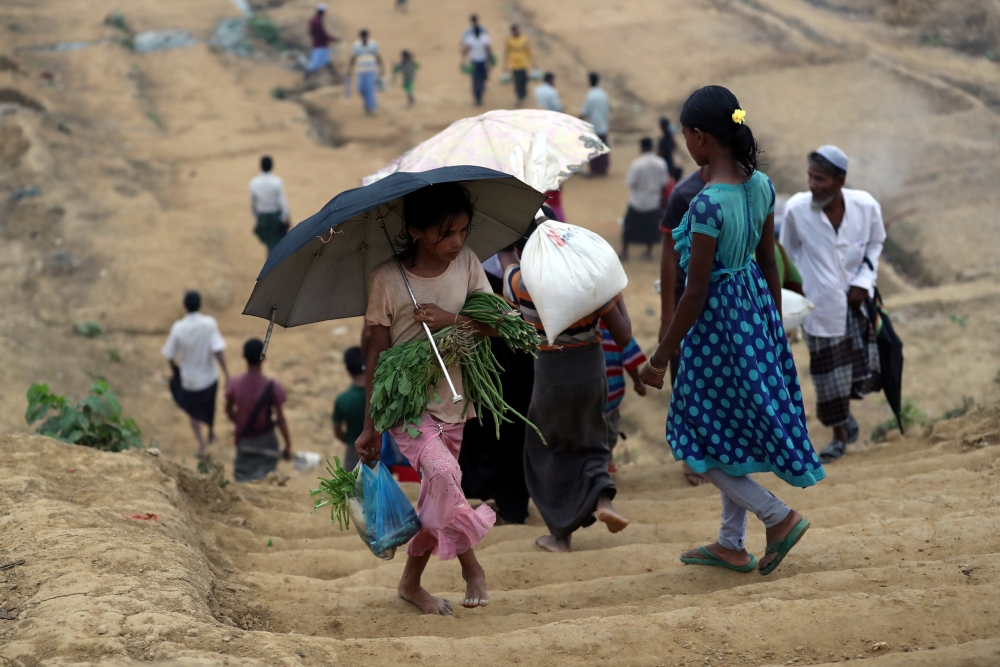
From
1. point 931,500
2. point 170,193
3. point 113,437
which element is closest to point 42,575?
point 113,437

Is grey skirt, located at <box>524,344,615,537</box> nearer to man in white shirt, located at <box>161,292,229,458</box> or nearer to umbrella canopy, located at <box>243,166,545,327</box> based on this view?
umbrella canopy, located at <box>243,166,545,327</box>

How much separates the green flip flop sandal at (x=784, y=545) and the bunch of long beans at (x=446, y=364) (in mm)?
1053

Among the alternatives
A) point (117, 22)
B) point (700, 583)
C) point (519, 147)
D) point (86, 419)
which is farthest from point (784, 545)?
point (117, 22)

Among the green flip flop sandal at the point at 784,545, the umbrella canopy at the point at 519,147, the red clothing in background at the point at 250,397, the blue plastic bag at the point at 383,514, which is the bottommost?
the red clothing in background at the point at 250,397

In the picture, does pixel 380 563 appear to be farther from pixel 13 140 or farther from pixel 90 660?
pixel 13 140

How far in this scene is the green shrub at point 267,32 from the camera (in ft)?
77.5

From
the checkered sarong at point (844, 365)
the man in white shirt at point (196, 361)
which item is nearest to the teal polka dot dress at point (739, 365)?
the checkered sarong at point (844, 365)

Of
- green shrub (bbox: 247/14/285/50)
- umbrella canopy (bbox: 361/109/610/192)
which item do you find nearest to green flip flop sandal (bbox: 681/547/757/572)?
umbrella canopy (bbox: 361/109/610/192)

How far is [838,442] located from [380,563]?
3130mm

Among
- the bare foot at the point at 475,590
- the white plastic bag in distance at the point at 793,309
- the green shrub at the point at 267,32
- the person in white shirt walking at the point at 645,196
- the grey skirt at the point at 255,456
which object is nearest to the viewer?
the bare foot at the point at 475,590

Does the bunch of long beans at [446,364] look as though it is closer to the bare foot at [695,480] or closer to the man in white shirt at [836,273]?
the bare foot at [695,480]

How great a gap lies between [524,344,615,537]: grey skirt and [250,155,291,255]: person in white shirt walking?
7.51 metres

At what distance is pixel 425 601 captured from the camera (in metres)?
3.81

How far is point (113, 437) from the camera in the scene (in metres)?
5.48
